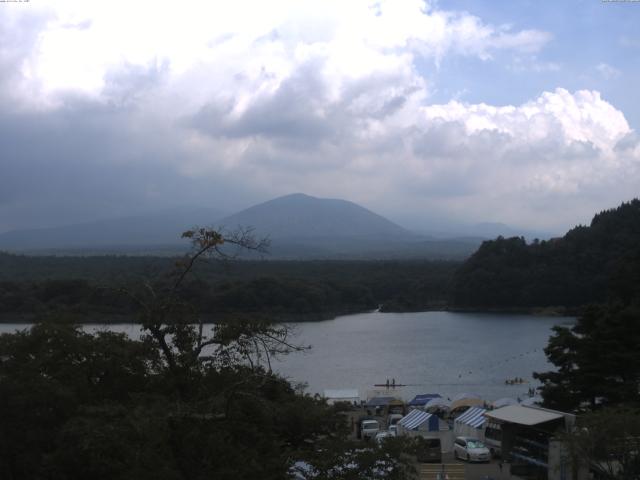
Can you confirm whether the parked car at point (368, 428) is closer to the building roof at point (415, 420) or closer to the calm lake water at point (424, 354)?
the building roof at point (415, 420)

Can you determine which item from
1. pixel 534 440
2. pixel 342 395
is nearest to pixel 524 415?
pixel 534 440

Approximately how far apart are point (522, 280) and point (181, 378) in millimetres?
34555

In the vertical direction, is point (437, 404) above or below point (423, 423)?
below

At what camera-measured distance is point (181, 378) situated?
3.77 m

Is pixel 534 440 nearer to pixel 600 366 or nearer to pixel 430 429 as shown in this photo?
pixel 430 429

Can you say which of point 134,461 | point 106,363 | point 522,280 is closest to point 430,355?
point 522,280

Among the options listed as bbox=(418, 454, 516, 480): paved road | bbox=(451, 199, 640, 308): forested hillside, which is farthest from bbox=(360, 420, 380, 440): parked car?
bbox=(451, 199, 640, 308): forested hillside

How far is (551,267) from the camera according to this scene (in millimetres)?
36344

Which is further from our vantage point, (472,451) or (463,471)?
(472,451)

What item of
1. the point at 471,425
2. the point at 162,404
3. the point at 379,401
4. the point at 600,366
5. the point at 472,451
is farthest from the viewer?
the point at 379,401

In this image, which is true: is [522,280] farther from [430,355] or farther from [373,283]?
[430,355]

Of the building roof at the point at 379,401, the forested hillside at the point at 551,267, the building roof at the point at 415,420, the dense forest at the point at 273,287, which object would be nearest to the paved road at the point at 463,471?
the building roof at the point at 415,420

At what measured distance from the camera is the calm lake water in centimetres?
1833

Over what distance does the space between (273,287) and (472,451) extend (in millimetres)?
23110
